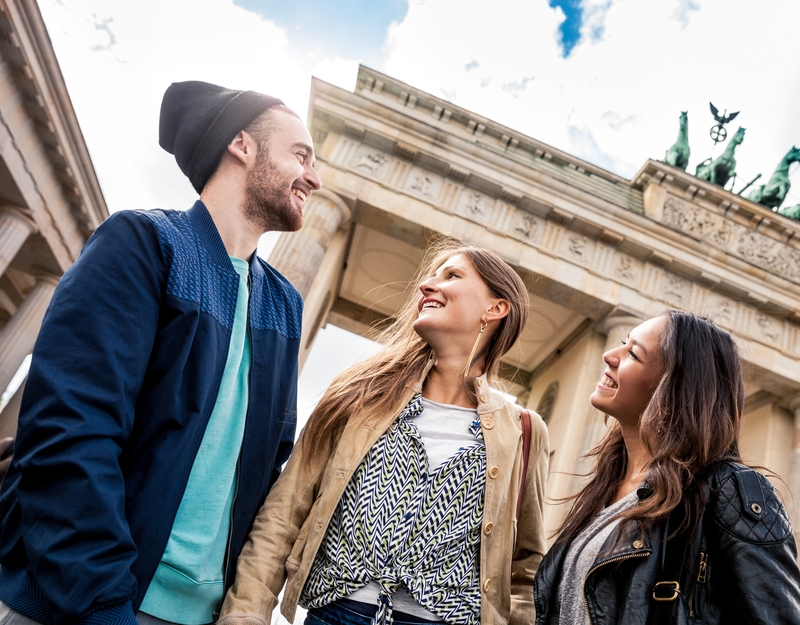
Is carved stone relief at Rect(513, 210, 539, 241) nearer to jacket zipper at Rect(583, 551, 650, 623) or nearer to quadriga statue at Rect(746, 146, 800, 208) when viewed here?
quadriga statue at Rect(746, 146, 800, 208)

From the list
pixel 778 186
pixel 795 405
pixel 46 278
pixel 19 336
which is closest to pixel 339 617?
pixel 795 405

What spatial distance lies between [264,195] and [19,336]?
17806mm

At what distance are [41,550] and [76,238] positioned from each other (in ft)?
67.7

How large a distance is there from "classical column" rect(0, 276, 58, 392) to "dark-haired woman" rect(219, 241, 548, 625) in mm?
16161

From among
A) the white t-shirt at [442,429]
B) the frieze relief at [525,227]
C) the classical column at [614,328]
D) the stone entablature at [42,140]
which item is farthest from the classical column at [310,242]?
the white t-shirt at [442,429]

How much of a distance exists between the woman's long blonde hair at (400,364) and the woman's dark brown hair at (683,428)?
2.16 feet

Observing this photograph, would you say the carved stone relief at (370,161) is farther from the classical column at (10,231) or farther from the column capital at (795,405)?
the column capital at (795,405)

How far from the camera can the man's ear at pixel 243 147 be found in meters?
2.34

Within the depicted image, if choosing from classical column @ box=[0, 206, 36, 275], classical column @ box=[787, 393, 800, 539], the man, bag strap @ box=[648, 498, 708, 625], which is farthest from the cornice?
classical column @ box=[787, 393, 800, 539]

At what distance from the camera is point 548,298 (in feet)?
45.1

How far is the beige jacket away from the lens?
1955 mm

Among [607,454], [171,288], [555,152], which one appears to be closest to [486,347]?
[607,454]

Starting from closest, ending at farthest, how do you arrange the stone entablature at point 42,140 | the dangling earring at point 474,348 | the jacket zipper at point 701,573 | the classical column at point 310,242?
1. the jacket zipper at point 701,573
2. the dangling earring at point 474,348
3. the classical column at point 310,242
4. the stone entablature at point 42,140

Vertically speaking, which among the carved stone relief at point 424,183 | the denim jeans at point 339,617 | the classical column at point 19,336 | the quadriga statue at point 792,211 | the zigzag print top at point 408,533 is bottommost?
the denim jeans at point 339,617
